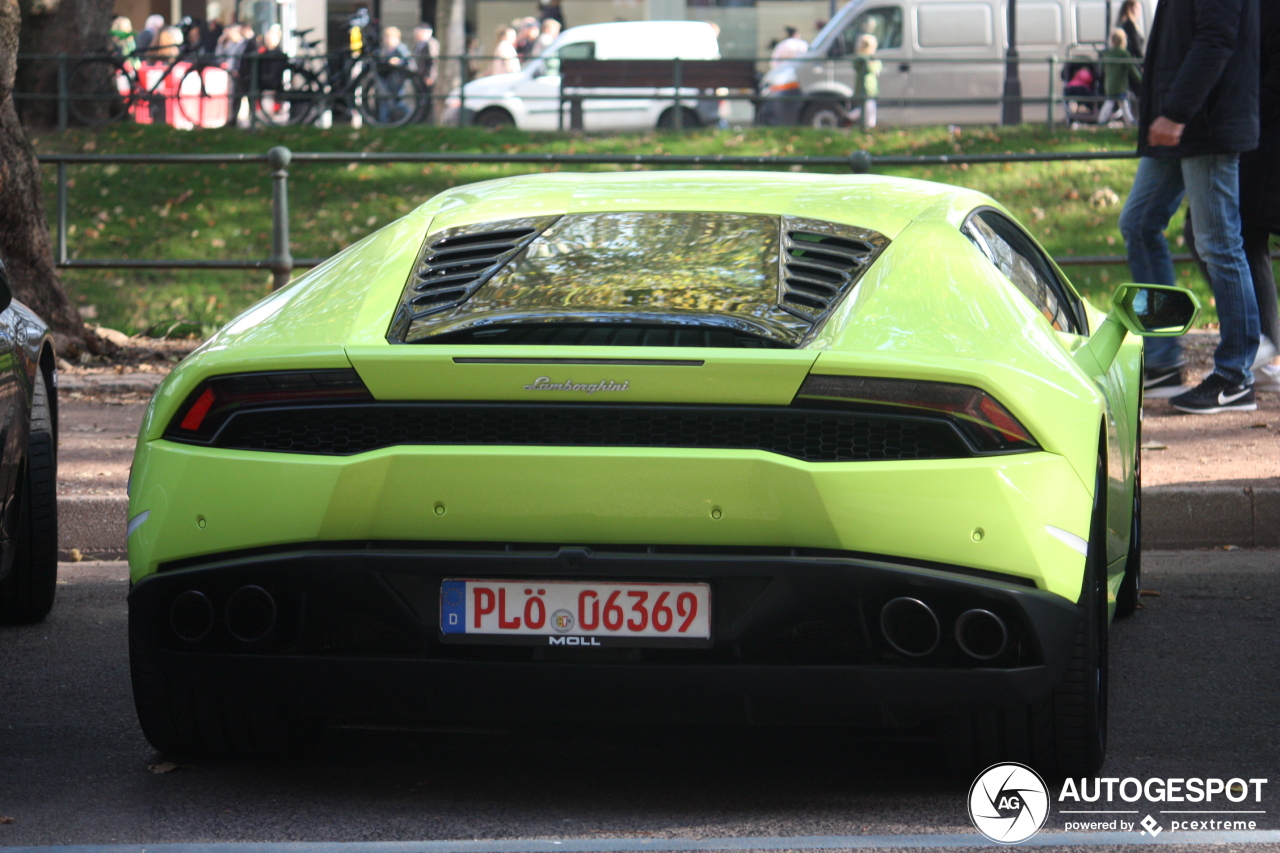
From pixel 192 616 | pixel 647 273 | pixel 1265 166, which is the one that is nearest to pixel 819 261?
pixel 647 273

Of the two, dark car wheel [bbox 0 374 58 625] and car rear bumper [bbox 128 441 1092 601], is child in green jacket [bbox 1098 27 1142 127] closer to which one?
dark car wheel [bbox 0 374 58 625]

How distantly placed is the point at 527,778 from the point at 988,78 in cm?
2076

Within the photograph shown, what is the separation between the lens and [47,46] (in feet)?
65.5

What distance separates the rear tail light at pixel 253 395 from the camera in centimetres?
335

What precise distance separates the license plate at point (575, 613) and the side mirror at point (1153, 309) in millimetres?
1831

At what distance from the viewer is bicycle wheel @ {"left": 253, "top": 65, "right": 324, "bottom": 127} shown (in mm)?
20891

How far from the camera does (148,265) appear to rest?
36.1ft

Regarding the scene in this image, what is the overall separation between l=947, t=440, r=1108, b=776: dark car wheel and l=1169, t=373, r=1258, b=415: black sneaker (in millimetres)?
4812

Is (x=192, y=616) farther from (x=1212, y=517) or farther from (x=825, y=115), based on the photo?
(x=825, y=115)

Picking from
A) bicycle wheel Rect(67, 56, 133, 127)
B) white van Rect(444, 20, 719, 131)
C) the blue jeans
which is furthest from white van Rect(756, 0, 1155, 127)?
the blue jeans

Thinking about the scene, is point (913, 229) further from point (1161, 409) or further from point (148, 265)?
point (148, 265)

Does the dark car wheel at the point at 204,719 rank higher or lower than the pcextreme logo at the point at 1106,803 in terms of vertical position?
higher

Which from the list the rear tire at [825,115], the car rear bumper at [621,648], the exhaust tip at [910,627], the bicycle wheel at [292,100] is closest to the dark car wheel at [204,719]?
the car rear bumper at [621,648]

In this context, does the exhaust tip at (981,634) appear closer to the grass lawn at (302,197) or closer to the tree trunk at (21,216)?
the tree trunk at (21,216)
